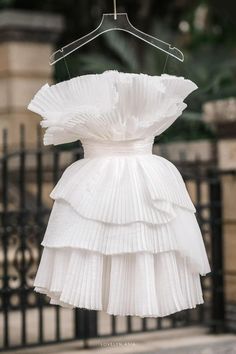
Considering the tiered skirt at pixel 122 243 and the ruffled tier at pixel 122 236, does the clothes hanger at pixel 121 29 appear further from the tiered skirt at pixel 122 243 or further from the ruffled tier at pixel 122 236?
the ruffled tier at pixel 122 236

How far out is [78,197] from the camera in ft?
11.9

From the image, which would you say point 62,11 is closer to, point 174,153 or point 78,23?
point 78,23

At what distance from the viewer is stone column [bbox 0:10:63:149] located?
11.0 meters

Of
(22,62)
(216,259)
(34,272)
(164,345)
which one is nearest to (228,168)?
(216,259)

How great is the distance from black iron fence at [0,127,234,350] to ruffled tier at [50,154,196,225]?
11.4ft

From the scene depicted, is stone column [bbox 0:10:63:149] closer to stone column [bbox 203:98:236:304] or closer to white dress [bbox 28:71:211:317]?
stone column [bbox 203:98:236:304]

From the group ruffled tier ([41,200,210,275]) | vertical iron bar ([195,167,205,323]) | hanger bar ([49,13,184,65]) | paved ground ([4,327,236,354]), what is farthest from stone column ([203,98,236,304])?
ruffled tier ([41,200,210,275])

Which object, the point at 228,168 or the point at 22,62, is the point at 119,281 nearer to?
the point at 228,168

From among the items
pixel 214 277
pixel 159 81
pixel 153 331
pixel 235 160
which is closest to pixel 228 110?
pixel 235 160

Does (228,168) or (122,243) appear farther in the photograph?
(228,168)

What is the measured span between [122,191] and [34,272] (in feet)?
14.5

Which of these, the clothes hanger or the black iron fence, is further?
the black iron fence

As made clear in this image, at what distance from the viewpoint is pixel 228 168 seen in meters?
8.30

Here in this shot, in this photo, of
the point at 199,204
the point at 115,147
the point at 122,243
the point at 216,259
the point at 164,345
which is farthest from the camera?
the point at 216,259
